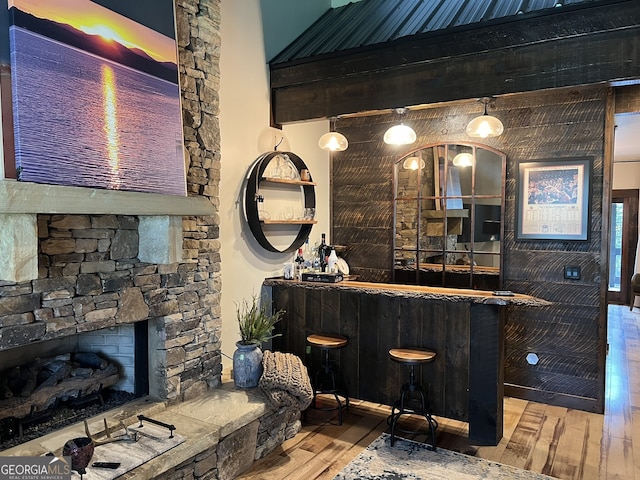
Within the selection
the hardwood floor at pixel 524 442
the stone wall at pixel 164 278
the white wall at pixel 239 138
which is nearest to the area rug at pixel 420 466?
the hardwood floor at pixel 524 442

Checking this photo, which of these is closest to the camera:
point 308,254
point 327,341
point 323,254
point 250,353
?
point 250,353

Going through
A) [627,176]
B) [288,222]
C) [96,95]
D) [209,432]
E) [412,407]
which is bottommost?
[412,407]

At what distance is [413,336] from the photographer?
358 centimetres

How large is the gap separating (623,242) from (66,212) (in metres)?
9.60

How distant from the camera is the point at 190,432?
262 centimetres

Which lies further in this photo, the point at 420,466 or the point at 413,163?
the point at 413,163

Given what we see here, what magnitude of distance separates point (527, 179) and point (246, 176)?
244cm

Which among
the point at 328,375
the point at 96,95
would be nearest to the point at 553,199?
the point at 328,375

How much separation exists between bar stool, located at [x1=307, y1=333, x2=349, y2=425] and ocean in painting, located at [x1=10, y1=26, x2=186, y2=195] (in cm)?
160

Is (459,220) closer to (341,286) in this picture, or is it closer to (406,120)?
(406,120)

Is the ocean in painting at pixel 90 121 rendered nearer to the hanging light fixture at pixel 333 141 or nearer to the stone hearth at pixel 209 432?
the stone hearth at pixel 209 432

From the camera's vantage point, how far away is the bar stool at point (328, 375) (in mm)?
3633

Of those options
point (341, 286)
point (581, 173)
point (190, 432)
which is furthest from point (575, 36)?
point (190, 432)

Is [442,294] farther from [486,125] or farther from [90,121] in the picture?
[90,121]
